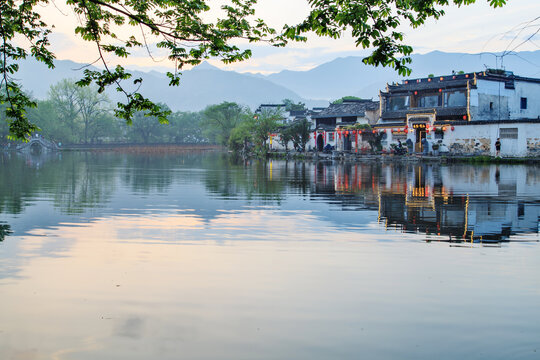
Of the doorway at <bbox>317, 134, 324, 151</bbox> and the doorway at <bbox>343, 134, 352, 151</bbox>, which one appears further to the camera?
the doorway at <bbox>317, 134, 324, 151</bbox>

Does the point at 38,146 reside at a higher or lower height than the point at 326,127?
lower

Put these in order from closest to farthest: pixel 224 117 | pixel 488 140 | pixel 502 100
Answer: pixel 488 140
pixel 502 100
pixel 224 117

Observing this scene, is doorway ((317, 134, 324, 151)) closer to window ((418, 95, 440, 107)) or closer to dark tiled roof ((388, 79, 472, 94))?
dark tiled roof ((388, 79, 472, 94))

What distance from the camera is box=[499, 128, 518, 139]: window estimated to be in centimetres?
4075

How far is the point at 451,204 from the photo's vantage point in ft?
49.5

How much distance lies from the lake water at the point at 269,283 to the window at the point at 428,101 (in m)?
40.4

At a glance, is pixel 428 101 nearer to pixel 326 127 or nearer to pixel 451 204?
pixel 326 127

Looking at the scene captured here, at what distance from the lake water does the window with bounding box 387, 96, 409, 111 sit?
42521 mm

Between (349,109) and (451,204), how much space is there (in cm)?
4896

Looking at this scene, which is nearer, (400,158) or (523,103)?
(400,158)

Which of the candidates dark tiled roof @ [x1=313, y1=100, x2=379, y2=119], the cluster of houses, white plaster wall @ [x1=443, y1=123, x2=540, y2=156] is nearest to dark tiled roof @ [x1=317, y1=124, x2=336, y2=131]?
dark tiled roof @ [x1=313, y1=100, x2=379, y2=119]

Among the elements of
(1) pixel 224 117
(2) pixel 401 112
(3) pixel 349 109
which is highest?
(1) pixel 224 117

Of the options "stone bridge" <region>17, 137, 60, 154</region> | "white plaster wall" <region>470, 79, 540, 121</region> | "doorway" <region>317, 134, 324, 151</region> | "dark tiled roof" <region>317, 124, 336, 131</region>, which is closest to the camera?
"white plaster wall" <region>470, 79, 540, 121</region>

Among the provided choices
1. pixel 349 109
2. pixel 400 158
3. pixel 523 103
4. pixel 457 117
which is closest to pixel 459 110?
pixel 457 117
